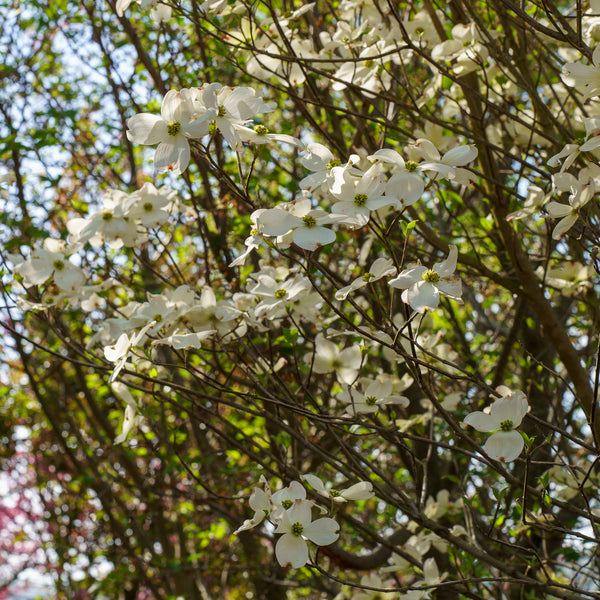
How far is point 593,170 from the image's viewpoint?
1.49 m

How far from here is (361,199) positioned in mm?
1286

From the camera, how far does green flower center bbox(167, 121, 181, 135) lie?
135 cm

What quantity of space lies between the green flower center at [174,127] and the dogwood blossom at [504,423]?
0.78 metres

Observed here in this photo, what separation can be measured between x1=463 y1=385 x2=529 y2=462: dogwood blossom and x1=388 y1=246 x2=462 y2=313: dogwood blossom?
21 centimetres

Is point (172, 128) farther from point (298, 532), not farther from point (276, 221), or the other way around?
point (298, 532)

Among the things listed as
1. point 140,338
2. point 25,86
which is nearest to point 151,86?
point 25,86

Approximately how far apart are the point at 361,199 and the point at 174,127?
39 cm

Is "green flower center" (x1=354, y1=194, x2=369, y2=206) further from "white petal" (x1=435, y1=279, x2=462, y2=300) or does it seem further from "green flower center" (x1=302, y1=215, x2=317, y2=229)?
"white petal" (x1=435, y1=279, x2=462, y2=300)

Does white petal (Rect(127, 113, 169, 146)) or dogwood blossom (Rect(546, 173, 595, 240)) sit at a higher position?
white petal (Rect(127, 113, 169, 146))

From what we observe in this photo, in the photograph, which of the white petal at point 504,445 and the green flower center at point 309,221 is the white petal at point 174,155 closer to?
the green flower center at point 309,221

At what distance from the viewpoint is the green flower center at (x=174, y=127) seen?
1.35m

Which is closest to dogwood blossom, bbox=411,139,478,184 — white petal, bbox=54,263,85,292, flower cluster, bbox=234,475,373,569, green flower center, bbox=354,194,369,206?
green flower center, bbox=354,194,369,206

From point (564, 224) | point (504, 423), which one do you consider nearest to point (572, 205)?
point (564, 224)

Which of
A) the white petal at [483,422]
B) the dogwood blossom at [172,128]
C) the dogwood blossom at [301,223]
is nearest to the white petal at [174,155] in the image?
the dogwood blossom at [172,128]
